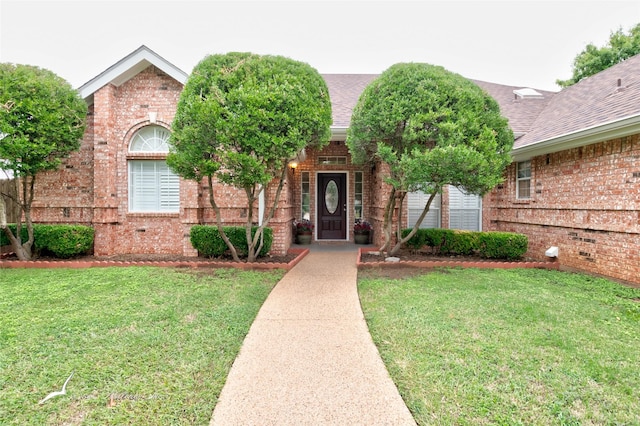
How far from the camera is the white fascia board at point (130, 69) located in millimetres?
7676

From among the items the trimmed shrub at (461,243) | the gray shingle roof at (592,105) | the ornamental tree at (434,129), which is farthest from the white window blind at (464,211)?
the ornamental tree at (434,129)

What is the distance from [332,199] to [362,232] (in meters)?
1.62

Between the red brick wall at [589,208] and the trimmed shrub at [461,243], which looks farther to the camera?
the trimmed shrub at [461,243]

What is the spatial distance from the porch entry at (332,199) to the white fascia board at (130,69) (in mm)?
5310

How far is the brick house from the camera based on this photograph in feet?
20.8

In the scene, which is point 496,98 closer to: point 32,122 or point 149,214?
point 149,214

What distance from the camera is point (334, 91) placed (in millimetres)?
11125

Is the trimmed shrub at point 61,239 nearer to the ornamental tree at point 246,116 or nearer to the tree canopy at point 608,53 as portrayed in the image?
the ornamental tree at point 246,116

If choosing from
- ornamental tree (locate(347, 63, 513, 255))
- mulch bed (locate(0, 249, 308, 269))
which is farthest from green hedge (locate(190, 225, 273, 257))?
ornamental tree (locate(347, 63, 513, 255))

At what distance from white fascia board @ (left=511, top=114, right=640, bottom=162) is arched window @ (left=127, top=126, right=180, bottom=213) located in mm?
8967

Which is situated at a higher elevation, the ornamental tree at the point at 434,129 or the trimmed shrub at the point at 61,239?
the ornamental tree at the point at 434,129

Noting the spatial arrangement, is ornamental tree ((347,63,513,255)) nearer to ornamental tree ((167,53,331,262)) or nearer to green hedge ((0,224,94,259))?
ornamental tree ((167,53,331,262))

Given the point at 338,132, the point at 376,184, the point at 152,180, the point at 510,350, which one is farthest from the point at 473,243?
the point at 152,180

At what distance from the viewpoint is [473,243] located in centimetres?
778
